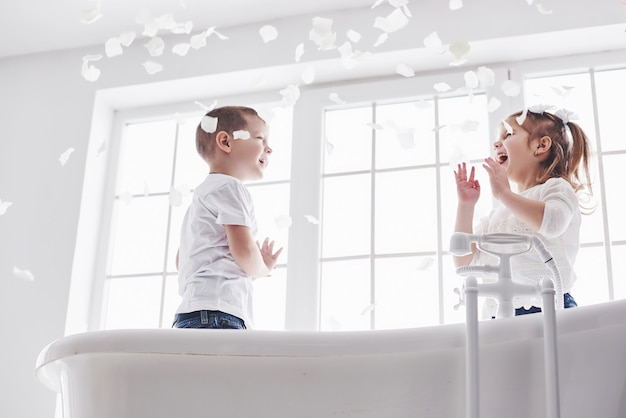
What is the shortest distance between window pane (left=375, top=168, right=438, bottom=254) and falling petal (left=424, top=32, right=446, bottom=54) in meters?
0.39

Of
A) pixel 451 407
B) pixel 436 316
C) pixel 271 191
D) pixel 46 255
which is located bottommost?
pixel 451 407

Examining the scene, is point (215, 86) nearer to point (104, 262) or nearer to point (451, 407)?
point (104, 262)

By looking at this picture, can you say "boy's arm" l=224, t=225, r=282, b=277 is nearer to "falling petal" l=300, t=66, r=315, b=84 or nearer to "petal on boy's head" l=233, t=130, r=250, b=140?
"petal on boy's head" l=233, t=130, r=250, b=140

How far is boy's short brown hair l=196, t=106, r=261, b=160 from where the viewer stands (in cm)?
239

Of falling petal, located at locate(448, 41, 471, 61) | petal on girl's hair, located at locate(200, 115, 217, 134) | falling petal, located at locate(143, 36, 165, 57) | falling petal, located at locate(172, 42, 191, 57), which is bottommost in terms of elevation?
petal on girl's hair, located at locate(200, 115, 217, 134)

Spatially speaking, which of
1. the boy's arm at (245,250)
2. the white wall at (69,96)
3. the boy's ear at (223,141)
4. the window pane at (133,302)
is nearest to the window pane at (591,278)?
the white wall at (69,96)

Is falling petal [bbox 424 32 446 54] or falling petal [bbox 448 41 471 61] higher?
falling petal [bbox 424 32 446 54]

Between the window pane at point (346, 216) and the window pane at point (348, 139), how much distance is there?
49mm

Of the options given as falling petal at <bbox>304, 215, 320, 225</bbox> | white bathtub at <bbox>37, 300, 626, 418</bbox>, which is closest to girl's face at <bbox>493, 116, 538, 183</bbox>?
falling petal at <bbox>304, 215, 320, 225</bbox>

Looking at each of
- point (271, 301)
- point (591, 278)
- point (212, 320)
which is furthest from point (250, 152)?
point (591, 278)

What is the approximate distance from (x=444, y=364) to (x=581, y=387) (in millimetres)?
233

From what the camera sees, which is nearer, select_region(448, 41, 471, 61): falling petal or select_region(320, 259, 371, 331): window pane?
select_region(448, 41, 471, 61): falling petal

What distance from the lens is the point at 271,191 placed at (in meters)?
2.96

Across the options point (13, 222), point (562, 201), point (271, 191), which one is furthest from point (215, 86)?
point (562, 201)
